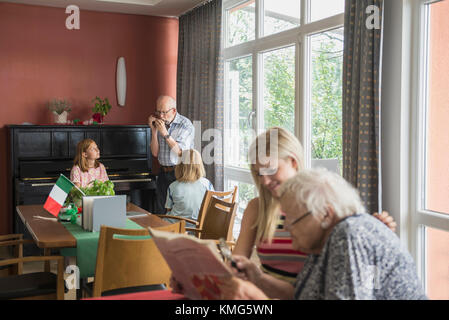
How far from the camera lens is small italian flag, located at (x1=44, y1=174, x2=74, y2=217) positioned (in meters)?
3.04

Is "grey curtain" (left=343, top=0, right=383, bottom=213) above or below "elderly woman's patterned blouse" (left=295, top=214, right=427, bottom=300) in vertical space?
above

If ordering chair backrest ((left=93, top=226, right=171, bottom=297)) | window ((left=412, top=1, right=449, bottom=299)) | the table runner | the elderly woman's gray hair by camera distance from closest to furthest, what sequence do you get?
the elderly woman's gray hair, chair backrest ((left=93, top=226, right=171, bottom=297)), the table runner, window ((left=412, top=1, right=449, bottom=299))

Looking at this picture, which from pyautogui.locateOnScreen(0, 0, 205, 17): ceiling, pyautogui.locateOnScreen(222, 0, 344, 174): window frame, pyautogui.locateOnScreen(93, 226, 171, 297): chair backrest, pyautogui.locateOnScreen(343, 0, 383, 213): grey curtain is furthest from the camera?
pyautogui.locateOnScreen(0, 0, 205, 17): ceiling

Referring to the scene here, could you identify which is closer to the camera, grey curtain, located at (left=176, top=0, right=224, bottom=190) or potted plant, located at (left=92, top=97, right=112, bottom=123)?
grey curtain, located at (left=176, top=0, right=224, bottom=190)

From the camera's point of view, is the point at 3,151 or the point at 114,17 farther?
the point at 114,17

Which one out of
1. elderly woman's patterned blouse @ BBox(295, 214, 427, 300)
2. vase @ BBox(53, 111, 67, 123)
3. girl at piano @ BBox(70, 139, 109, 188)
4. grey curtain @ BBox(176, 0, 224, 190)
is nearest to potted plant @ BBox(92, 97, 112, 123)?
vase @ BBox(53, 111, 67, 123)

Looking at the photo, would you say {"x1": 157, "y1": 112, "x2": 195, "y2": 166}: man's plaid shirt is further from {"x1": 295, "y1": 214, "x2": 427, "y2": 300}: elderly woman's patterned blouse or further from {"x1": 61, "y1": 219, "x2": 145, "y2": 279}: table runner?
{"x1": 295, "y1": 214, "x2": 427, "y2": 300}: elderly woman's patterned blouse

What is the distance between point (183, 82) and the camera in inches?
240

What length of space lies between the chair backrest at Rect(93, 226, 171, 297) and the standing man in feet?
8.44

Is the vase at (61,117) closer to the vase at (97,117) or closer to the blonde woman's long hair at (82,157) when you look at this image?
the vase at (97,117)

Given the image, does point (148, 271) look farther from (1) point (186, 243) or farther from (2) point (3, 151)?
(2) point (3, 151)

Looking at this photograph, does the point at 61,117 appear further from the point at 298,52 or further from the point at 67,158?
the point at 298,52

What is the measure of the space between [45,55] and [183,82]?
5.32 ft
